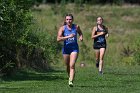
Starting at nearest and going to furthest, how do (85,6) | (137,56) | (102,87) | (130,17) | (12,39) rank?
(102,87)
(12,39)
(137,56)
(130,17)
(85,6)

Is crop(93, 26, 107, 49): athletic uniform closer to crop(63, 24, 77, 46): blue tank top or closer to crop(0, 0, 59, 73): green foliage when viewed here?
crop(0, 0, 59, 73): green foliage

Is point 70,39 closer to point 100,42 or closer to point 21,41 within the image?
point 100,42

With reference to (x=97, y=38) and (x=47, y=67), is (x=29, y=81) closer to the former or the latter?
(x=97, y=38)

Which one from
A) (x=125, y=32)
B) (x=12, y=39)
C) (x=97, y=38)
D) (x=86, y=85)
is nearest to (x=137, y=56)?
(x=97, y=38)

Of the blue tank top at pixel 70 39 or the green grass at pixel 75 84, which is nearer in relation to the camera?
the green grass at pixel 75 84

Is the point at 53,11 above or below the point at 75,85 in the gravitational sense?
below

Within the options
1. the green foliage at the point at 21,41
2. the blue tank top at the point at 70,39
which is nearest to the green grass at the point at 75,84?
the green foliage at the point at 21,41

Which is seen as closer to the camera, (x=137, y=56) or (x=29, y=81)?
(x=29, y=81)

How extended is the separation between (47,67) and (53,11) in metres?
43.1

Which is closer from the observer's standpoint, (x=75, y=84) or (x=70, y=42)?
(x=70, y=42)

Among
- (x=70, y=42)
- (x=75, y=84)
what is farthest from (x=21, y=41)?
(x=70, y=42)

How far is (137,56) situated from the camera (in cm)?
3478

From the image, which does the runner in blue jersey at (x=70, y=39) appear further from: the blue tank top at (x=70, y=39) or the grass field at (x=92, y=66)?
the grass field at (x=92, y=66)

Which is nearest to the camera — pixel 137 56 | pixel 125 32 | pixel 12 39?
pixel 12 39
